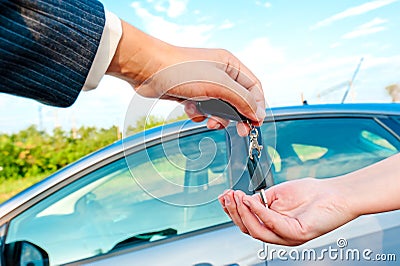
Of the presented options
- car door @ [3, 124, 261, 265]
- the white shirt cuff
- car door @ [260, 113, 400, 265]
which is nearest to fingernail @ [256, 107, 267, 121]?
the white shirt cuff

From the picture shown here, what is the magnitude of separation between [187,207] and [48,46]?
1.32 m

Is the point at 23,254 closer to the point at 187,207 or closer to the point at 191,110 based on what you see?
the point at 187,207

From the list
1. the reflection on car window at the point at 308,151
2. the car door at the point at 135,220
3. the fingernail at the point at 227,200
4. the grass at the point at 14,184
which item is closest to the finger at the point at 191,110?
the fingernail at the point at 227,200

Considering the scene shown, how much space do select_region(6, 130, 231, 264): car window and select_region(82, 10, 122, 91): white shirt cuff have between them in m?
0.90

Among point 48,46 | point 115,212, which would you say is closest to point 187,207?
point 115,212

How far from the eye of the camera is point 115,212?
6.88 feet

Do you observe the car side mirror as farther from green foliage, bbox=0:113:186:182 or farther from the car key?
green foliage, bbox=0:113:186:182

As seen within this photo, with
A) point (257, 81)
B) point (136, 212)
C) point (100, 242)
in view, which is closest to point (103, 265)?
point (100, 242)

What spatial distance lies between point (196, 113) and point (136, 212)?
1.02m

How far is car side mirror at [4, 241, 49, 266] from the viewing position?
5.88ft

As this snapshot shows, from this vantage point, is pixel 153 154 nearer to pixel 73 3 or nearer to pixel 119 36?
pixel 119 36

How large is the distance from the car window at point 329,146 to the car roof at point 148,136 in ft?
0.17

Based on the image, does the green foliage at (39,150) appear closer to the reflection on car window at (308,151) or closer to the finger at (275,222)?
the reflection on car window at (308,151)

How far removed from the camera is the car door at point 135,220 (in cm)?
183
